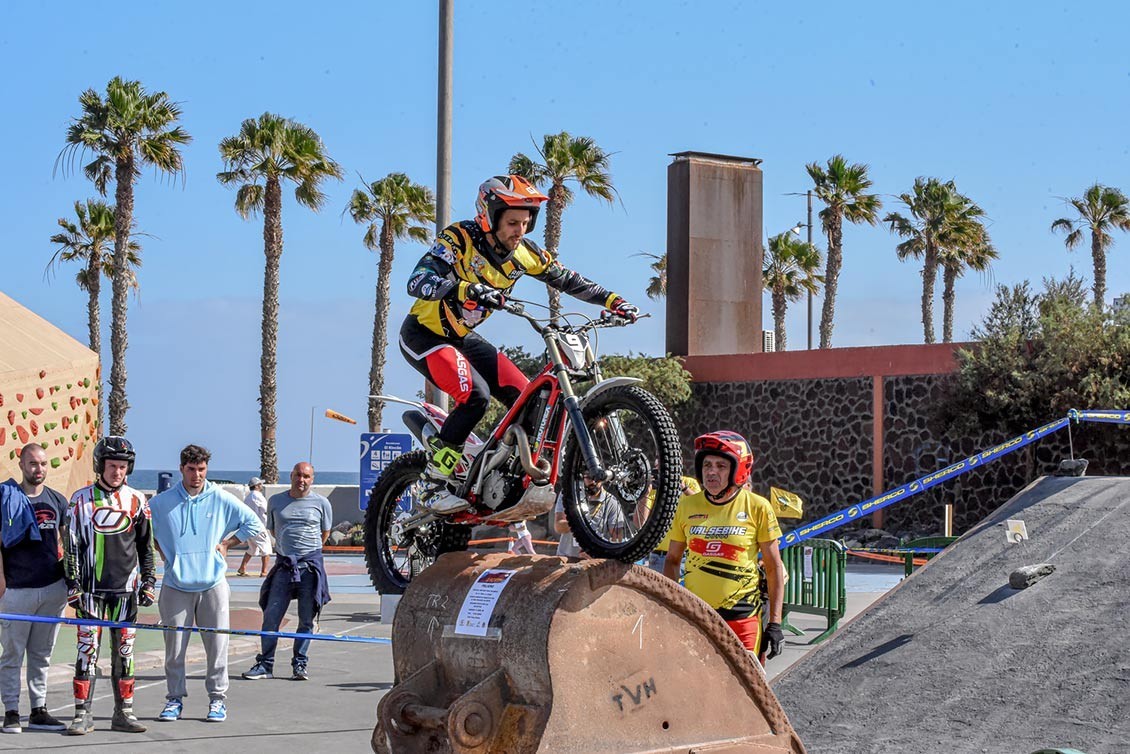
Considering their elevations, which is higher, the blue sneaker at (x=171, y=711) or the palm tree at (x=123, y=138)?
the palm tree at (x=123, y=138)

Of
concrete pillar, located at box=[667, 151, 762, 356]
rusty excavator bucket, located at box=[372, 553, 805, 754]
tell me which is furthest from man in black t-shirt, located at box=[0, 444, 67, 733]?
concrete pillar, located at box=[667, 151, 762, 356]

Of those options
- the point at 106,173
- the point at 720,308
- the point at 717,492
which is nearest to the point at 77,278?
the point at 106,173

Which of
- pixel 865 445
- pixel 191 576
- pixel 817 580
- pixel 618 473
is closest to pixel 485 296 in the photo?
pixel 618 473

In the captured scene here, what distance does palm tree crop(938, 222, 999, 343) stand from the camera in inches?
1884

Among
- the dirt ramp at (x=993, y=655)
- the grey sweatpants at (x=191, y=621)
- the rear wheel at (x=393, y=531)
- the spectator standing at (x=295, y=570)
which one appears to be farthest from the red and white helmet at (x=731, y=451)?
the spectator standing at (x=295, y=570)

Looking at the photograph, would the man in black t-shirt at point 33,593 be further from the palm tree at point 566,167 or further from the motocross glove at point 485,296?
the palm tree at point 566,167

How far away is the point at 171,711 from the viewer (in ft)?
33.2

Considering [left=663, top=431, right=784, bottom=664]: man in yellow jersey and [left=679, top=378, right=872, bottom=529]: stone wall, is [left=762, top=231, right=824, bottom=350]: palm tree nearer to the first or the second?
[left=679, top=378, right=872, bottom=529]: stone wall

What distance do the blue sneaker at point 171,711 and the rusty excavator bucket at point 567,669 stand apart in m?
4.59

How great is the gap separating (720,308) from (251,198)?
49.1ft

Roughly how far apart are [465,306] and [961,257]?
45437 millimetres

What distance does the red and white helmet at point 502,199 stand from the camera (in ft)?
19.8

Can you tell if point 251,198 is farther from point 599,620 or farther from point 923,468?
point 599,620

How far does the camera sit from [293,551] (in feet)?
40.3
